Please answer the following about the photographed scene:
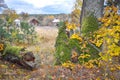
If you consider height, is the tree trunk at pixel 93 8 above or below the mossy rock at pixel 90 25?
above

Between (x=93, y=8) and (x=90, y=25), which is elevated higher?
(x=93, y=8)

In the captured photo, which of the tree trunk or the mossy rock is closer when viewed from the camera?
the mossy rock

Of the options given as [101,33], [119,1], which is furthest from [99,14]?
[101,33]

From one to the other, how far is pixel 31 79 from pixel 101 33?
A: 5.12 metres

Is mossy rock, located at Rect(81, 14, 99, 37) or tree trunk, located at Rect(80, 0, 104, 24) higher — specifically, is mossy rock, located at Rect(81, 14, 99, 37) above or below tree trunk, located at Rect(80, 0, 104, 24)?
below

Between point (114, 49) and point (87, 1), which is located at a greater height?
point (87, 1)

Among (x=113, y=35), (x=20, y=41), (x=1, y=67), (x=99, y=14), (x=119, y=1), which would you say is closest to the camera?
(x=113, y=35)

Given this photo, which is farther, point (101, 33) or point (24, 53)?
point (24, 53)

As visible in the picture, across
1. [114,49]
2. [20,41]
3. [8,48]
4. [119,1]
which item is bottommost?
[20,41]

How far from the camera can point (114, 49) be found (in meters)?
7.75

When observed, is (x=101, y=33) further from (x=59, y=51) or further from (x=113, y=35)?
(x=59, y=51)

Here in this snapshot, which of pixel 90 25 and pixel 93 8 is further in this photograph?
pixel 93 8

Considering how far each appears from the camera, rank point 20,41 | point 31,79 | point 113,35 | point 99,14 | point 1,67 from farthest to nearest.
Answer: point 20,41 < point 99,14 < point 1,67 < point 31,79 < point 113,35

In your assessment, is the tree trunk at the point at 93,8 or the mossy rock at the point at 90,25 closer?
the mossy rock at the point at 90,25
